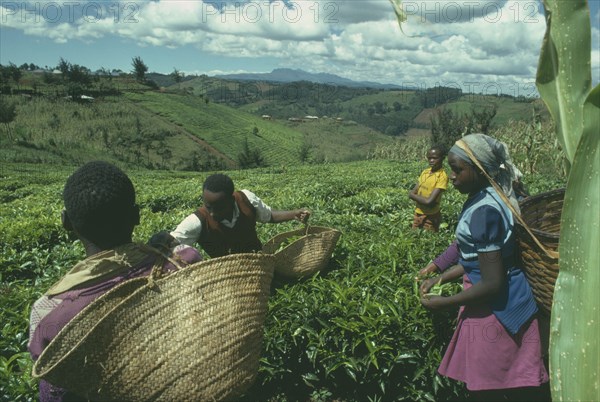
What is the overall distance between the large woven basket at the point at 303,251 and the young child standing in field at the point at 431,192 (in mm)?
1774

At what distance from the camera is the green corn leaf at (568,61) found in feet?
2.39

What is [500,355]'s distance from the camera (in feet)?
7.47

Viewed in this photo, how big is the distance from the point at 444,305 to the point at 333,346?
106 centimetres

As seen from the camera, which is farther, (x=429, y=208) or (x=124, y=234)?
(x=429, y=208)

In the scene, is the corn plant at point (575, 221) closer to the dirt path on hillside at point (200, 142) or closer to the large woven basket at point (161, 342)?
the large woven basket at point (161, 342)

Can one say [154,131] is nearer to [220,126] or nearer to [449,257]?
[220,126]

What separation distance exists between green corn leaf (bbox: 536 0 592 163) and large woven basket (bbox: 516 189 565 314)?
3.70 ft

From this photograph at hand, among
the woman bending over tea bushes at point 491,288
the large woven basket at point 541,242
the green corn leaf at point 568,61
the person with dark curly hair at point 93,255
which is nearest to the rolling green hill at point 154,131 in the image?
the large woven basket at point 541,242

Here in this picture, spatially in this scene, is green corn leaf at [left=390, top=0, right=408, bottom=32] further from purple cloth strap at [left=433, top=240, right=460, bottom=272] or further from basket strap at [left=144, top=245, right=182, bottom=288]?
purple cloth strap at [left=433, top=240, right=460, bottom=272]

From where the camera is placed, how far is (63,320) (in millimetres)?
1467

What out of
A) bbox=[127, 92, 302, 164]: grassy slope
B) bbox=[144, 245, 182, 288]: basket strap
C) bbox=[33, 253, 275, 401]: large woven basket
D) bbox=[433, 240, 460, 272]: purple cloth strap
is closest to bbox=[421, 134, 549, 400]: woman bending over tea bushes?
bbox=[433, 240, 460, 272]: purple cloth strap

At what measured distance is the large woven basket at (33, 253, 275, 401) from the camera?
1382 mm

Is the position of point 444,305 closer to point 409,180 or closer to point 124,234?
point 124,234

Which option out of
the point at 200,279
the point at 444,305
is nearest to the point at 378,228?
the point at 444,305
